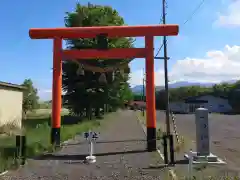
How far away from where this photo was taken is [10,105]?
74.3 ft

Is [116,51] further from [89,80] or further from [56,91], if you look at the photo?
[89,80]

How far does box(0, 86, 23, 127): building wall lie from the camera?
21.3m

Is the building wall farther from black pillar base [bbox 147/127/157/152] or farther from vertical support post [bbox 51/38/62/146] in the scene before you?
black pillar base [bbox 147/127/157/152]

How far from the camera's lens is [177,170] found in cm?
927

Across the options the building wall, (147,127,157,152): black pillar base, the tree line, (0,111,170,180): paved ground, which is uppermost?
the tree line

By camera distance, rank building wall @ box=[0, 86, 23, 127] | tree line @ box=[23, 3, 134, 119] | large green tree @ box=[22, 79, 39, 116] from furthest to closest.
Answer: large green tree @ box=[22, 79, 39, 116] → tree line @ box=[23, 3, 134, 119] → building wall @ box=[0, 86, 23, 127]

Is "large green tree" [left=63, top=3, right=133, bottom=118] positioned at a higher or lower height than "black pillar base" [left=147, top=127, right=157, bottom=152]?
higher

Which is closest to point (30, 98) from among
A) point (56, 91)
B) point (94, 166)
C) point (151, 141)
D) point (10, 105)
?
point (10, 105)

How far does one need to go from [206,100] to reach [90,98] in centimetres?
4236

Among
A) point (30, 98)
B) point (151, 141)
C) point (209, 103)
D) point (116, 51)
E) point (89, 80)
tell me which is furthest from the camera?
point (209, 103)

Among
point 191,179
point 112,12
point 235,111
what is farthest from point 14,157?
point 235,111

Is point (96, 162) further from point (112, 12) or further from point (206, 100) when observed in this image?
point (206, 100)

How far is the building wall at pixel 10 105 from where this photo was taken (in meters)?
21.3

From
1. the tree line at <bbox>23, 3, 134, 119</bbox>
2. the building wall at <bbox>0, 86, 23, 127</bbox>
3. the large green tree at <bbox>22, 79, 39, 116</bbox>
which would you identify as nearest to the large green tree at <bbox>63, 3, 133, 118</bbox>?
the tree line at <bbox>23, 3, 134, 119</bbox>
